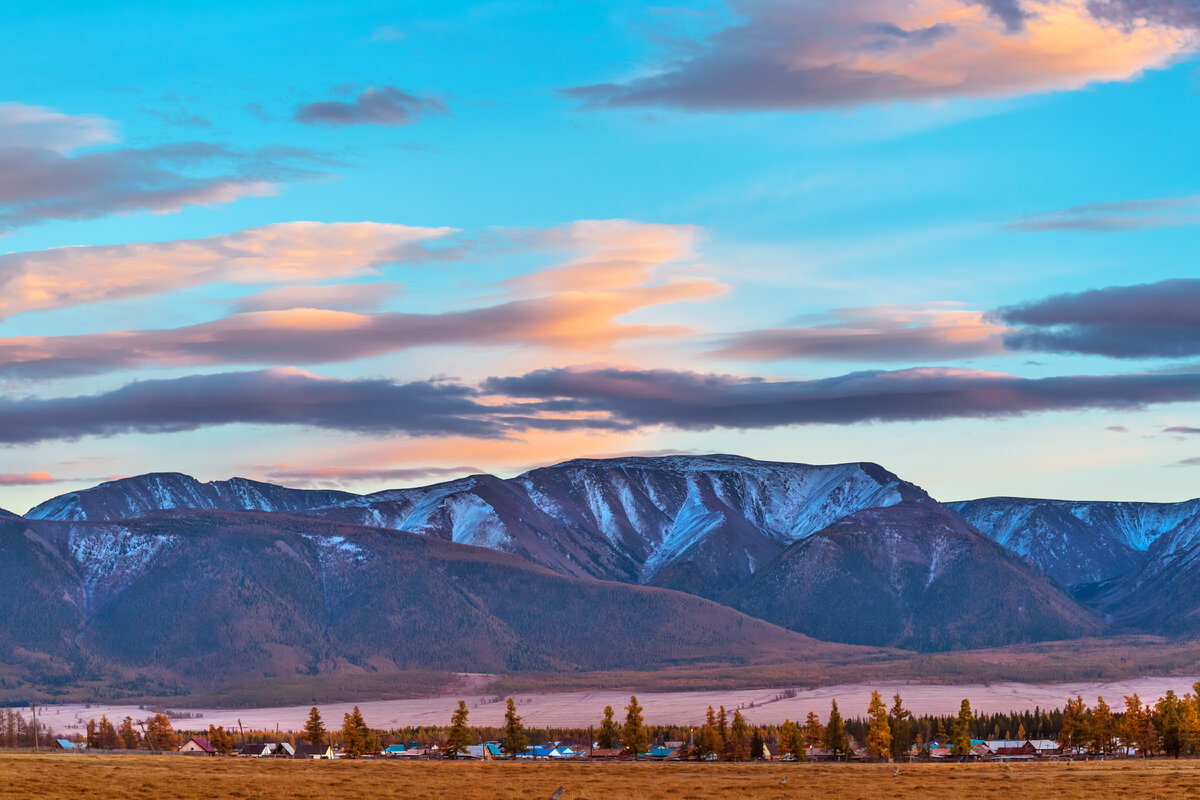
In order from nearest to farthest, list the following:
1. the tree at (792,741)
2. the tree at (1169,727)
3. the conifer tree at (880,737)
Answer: the tree at (1169,727) < the tree at (792,741) < the conifer tree at (880,737)

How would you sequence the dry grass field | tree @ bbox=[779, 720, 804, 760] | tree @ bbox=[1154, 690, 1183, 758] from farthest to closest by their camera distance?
tree @ bbox=[779, 720, 804, 760] → tree @ bbox=[1154, 690, 1183, 758] → the dry grass field

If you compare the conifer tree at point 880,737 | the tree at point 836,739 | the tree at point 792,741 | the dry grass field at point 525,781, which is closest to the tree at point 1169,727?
the conifer tree at point 880,737

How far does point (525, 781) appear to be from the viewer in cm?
Result: 10750

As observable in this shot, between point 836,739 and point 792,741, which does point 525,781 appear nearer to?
point 792,741

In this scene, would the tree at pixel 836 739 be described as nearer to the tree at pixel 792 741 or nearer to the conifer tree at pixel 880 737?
the conifer tree at pixel 880 737

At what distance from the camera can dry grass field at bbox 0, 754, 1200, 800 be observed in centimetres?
9217

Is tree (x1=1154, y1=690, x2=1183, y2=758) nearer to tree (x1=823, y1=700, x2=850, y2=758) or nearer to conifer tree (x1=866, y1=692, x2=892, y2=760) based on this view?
conifer tree (x1=866, y1=692, x2=892, y2=760)

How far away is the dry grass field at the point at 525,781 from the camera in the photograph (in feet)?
302

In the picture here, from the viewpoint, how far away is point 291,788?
95.4 meters

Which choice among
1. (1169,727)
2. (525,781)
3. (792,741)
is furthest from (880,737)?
(525,781)

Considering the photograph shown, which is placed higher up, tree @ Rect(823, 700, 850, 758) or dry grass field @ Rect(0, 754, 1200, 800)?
dry grass field @ Rect(0, 754, 1200, 800)

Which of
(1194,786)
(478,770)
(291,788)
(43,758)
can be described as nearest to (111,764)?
(43,758)

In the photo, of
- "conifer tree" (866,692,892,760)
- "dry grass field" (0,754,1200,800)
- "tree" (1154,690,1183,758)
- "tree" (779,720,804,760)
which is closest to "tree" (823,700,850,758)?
"conifer tree" (866,692,892,760)

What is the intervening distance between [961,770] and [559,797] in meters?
56.8
